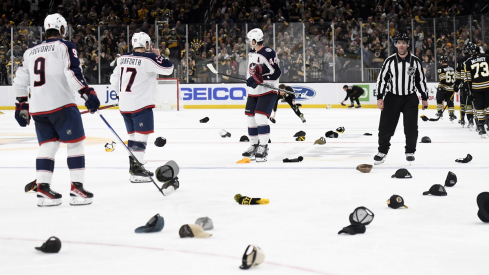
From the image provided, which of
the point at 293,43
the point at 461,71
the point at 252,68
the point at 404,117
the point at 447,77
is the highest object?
the point at 293,43

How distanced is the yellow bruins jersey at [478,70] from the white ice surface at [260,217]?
2208mm

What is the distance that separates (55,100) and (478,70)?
715 centimetres

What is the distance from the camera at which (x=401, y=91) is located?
7.11 metres

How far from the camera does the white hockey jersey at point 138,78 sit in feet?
20.8

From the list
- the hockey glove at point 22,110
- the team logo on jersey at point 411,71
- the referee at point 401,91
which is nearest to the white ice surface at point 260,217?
the referee at point 401,91

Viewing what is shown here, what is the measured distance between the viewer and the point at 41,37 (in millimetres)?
19891

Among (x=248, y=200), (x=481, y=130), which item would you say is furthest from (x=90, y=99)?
(x=481, y=130)

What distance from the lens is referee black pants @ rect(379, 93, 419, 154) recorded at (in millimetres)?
7164

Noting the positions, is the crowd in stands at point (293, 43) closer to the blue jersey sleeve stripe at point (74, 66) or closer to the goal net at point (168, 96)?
the goal net at point (168, 96)

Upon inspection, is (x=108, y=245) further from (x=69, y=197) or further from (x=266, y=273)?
(x=69, y=197)

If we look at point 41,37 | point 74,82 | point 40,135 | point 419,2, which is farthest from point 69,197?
point 419,2

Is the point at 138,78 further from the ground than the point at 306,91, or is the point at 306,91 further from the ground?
the point at 306,91

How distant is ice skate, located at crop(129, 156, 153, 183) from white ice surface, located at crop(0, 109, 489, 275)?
0.13m

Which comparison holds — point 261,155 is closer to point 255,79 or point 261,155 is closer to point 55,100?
point 255,79
